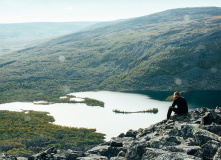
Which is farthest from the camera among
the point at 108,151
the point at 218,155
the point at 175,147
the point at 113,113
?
the point at 113,113

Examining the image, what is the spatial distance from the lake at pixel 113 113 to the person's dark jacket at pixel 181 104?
7738cm

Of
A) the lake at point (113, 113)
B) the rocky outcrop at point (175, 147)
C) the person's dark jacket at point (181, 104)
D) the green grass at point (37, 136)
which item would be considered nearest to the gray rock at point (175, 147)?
the rocky outcrop at point (175, 147)

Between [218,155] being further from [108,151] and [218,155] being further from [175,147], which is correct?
[108,151]

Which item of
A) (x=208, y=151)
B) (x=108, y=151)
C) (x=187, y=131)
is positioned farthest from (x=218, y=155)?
(x=108, y=151)

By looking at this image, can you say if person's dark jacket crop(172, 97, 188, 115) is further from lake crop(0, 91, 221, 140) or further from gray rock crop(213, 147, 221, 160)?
lake crop(0, 91, 221, 140)

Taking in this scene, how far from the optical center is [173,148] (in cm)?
2462

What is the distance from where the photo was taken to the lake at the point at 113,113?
13088 centimetres

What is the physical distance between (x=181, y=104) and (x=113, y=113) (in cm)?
12433

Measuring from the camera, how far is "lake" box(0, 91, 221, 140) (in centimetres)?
13088

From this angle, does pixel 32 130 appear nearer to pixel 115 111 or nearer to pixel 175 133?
pixel 115 111

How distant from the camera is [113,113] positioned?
158500 mm

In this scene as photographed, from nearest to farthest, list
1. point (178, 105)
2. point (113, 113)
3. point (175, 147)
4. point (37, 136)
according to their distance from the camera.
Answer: point (175, 147), point (178, 105), point (37, 136), point (113, 113)

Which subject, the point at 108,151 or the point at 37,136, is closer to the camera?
the point at 108,151

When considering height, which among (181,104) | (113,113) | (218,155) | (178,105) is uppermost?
(181,104)
